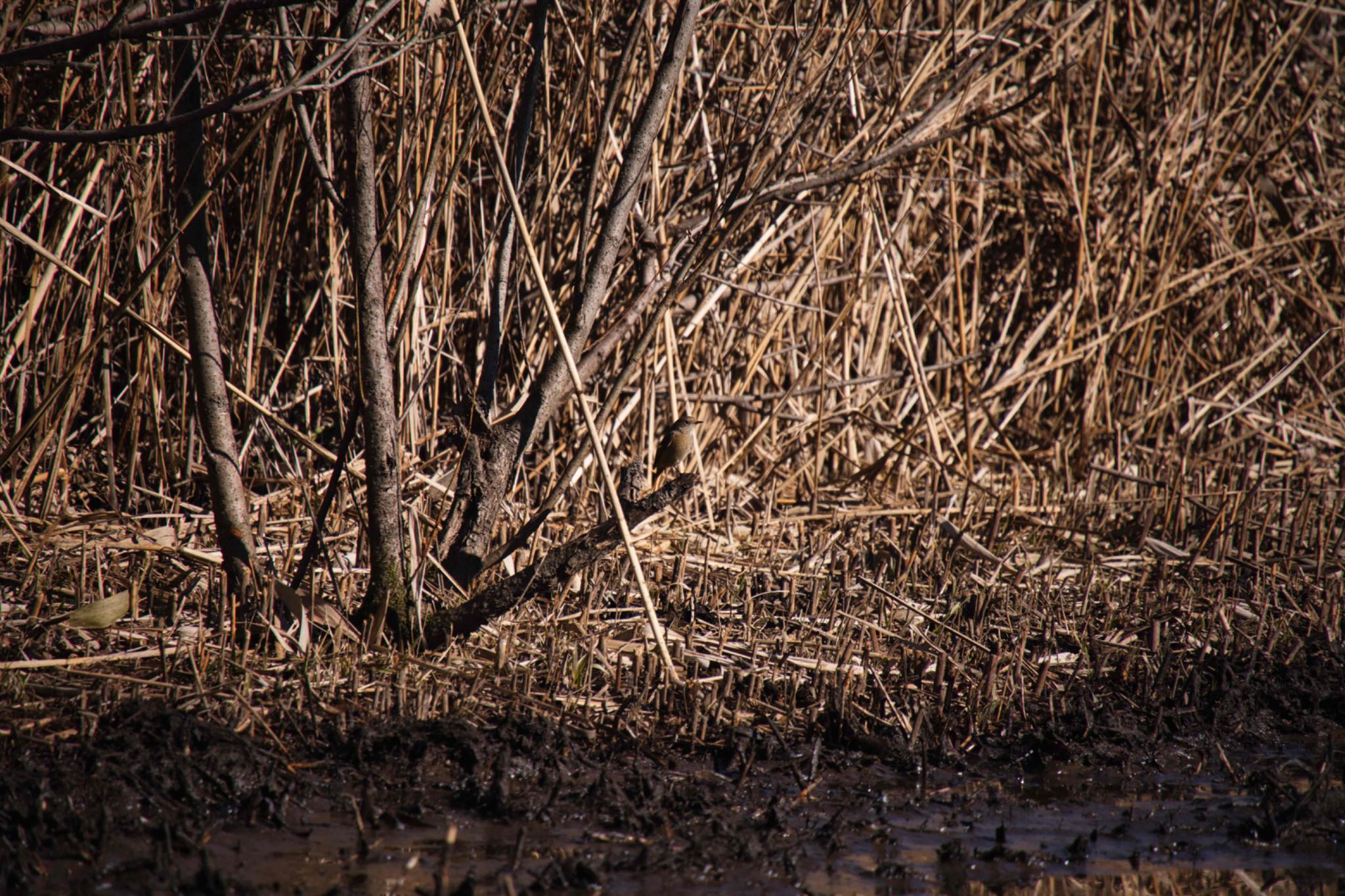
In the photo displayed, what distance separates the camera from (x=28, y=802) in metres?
1.93

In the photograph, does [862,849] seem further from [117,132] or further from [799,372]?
[799,372]

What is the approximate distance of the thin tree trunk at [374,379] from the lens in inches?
95.3

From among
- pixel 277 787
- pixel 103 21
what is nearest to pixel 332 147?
pixel 103 21

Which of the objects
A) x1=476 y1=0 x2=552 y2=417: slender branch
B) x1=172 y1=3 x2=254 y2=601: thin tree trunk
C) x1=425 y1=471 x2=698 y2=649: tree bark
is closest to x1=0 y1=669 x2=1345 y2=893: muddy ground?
x1=425 y1=471 x2=698 y2=649: tree bark

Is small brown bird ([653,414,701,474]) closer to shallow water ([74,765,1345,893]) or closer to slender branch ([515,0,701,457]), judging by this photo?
slender branch ([515,0,701,457])

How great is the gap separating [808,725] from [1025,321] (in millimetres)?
3194

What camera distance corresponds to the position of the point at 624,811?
2.10m

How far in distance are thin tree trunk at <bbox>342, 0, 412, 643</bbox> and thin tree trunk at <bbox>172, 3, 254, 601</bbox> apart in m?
0.31

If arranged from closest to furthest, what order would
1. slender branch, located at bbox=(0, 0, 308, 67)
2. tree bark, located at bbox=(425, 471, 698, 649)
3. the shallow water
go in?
the shallow water, slender branch, located at bbox=(0, 0, 308, 67), tree bark, located at bbox=(425, 471, 698, 649)

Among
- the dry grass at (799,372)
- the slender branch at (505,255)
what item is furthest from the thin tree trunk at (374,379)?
the slender branch at (505,255)

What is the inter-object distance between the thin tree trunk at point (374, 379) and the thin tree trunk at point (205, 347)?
31 cm

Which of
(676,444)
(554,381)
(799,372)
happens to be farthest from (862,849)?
(799,372)

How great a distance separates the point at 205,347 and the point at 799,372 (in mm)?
2490

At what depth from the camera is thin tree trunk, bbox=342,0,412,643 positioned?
95.3 inches
